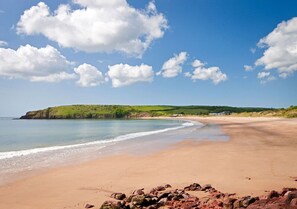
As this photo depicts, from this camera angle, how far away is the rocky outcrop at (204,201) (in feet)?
21.6

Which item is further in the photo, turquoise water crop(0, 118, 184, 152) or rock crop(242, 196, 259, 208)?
turquoise water crop(0, 118, 184, 152)

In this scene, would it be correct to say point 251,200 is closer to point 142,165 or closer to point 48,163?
point 142,165

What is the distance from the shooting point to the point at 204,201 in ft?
26.1

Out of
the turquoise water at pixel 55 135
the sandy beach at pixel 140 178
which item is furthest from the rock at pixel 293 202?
the turquoise water at pixel 55 135

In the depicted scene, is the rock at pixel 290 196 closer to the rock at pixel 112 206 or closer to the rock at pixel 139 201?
the rock at pixel 139 201

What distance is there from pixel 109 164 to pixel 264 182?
8181 mm

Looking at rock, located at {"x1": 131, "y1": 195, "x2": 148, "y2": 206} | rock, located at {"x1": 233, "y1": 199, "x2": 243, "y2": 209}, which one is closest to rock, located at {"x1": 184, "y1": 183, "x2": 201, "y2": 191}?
rock, located at {"x1": 131, "y1": 195, "x2": 148, "y2": 206}

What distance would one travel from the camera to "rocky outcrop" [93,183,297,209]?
659 cm

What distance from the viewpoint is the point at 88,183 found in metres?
11.2

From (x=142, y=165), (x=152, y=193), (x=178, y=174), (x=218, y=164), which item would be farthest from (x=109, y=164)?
(x=152, y=193)

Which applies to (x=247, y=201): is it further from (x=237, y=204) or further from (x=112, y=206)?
(x=112, y=206)

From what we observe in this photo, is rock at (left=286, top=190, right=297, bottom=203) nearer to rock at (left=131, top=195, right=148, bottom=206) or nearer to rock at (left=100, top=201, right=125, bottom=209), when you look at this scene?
rock at (left=131, top=195, right=148, bottom=206)

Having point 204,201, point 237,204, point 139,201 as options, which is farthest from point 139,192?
point 237,204

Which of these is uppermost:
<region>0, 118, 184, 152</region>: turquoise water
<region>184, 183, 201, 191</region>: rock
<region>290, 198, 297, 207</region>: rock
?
<region>290, 198, 297, 207</region>: rock
